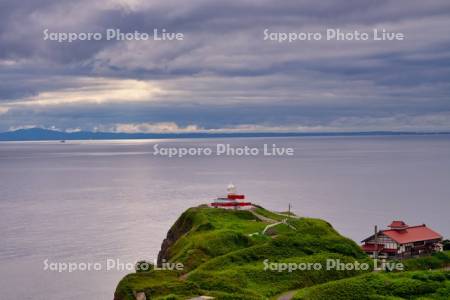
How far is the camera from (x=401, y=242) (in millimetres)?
70688

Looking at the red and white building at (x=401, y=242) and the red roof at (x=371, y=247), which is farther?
the red roof at (x=371, y=247)

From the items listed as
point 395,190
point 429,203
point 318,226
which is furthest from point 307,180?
point 318,226

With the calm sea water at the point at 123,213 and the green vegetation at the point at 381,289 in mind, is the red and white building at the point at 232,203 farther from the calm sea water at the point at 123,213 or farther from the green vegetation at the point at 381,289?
the green vegetation at the point at 381,289

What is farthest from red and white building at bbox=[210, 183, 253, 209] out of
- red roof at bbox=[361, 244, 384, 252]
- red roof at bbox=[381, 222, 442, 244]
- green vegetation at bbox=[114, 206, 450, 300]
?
red roof at bbox=[381, 222, 442, 244]

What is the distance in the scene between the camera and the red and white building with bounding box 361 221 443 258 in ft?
233

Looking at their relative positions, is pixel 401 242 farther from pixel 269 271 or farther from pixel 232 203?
pixel 232 203

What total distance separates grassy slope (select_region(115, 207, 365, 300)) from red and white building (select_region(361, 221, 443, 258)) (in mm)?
3198

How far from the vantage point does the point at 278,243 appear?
67.0 metres

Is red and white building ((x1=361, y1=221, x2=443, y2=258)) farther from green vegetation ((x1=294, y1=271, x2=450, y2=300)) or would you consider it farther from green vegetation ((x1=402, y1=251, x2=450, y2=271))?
green vegetation ((x1=294, y1=271, x2=450, y2=300))

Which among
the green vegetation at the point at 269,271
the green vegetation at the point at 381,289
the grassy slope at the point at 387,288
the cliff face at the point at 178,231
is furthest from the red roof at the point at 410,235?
the cliff face at the point at 178,231

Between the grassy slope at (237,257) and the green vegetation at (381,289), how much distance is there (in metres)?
4.31

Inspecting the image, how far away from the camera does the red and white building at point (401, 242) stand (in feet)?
233

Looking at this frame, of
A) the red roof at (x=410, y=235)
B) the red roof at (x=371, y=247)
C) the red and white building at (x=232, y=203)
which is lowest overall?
the red roof at (x=371, y=247)

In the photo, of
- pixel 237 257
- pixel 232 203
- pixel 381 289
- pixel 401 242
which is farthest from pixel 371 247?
pixel 232 203
